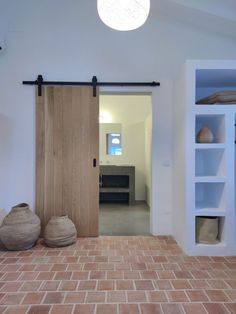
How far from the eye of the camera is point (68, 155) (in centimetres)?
360

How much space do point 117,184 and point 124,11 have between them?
4748 mm

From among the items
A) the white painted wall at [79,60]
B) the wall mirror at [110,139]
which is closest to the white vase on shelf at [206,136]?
the white painted wall at [79,60]

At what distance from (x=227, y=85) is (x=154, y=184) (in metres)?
1.70

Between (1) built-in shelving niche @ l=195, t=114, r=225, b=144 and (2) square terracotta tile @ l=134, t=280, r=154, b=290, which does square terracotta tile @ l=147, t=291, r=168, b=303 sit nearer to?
(2) square terracotta tile @ l=134, t=280, r=154, b=290

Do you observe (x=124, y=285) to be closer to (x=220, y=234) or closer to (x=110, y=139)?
(x=220, y=234)

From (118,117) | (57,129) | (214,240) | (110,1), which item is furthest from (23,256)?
(118,117)

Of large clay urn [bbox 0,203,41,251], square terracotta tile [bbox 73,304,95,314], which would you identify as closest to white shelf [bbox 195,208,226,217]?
square terracotta tile [bbox 73,304,95,314]

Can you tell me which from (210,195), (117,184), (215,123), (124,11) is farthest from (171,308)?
(117,184)

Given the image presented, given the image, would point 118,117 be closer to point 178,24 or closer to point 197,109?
point 178,24

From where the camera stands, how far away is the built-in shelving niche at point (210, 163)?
9.98 feet

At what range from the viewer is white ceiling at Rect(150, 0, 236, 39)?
3191 millimetres

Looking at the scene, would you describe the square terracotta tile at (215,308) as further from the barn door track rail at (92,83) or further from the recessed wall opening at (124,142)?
the recessed wall opening at (124,142)

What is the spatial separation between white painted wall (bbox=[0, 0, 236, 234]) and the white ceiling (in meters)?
0.11

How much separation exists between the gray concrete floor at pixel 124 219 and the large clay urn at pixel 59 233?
660 mm
